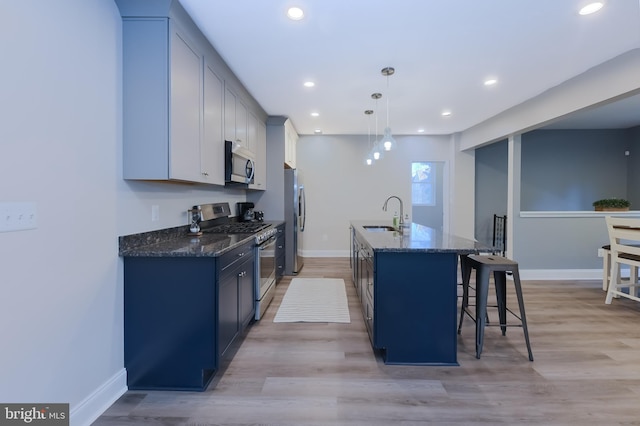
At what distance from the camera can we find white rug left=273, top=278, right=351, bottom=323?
3021 millimetres

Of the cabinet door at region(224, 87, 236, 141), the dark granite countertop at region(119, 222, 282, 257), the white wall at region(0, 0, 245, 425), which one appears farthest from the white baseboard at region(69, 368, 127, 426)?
the cabinet door at region(224, 87, 236, 141)

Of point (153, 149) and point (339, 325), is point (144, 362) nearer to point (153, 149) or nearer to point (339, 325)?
point (153, 149)

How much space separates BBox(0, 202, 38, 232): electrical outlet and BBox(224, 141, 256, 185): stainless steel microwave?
5.53ft

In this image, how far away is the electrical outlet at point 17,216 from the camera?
3.86 ft

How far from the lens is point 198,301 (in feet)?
6.06

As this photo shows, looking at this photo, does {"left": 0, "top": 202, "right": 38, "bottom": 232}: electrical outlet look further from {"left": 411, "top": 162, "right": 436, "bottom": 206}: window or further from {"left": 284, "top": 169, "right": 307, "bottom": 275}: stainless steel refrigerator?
{"left": 411, "top": 162, "right": 436, "bottom": 206}: window

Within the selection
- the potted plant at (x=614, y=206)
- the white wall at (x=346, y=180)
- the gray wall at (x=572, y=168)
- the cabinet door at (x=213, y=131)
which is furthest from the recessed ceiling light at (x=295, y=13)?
the gray wall at (x=572, y=168)

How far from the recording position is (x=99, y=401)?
1651 mm

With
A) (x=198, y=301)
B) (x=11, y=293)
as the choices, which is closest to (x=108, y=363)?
(x=198, y=301)

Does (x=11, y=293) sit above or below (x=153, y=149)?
below

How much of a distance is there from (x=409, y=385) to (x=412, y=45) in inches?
105

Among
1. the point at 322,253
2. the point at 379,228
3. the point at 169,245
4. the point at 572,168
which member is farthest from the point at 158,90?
the point at 572,168

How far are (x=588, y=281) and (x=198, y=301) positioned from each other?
17.7ft

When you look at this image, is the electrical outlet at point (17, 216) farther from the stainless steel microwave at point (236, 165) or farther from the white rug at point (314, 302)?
the white rug at point (314, 302)
